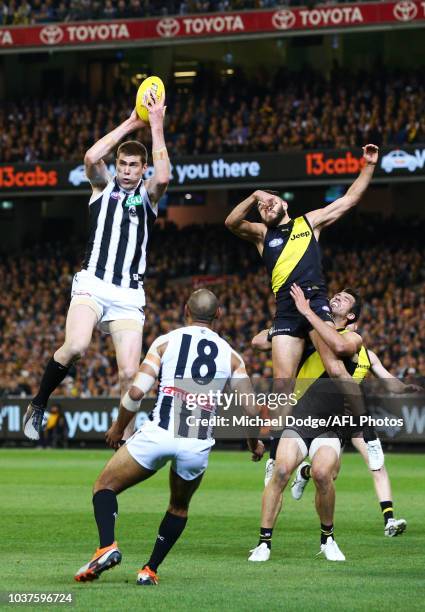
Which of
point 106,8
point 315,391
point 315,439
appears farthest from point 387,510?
point 106,8

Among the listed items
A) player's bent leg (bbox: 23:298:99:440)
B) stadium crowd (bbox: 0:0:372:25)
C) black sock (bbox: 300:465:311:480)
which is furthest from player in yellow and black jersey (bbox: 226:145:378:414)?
stadium crowd (bbox: 0:0:372:25)

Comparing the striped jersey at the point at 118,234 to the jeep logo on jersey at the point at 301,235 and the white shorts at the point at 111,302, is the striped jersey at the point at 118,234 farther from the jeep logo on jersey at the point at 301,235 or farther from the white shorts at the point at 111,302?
the jeep logo on jersey at the point at 301,235

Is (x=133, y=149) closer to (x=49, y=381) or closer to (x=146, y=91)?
(x=146, y=91)

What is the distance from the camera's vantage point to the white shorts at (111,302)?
419 inches

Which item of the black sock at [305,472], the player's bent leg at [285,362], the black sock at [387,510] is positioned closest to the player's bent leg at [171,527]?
the player's bent leg at [285,362]

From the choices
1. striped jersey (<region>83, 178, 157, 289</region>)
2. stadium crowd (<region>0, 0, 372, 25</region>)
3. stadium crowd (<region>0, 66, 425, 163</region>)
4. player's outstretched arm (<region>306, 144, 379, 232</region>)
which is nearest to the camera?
striped jersey (<region>83, 178, 157, 289</region>)

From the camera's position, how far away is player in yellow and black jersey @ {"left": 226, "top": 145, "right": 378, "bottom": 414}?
11.0m

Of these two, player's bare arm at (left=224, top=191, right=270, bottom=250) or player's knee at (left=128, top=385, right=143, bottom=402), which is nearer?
player's knee at (left=128, top=385, right=143, bottom=402)

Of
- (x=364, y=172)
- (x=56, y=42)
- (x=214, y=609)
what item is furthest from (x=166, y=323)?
(x=214, y=609)

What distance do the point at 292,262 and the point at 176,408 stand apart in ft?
8.92

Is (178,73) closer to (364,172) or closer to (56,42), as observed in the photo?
(56,42)

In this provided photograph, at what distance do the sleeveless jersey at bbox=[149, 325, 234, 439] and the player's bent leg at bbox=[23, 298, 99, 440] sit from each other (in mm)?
1593

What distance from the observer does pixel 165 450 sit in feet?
29.1

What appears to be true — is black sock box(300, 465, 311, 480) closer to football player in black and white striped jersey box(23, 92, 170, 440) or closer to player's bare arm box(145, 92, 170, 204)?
football player in black and white striped jersey box(23, 92, 170, 440)
